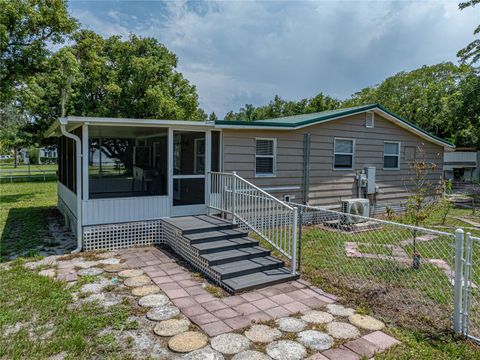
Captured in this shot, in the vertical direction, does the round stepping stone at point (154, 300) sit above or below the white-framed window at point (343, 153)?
below

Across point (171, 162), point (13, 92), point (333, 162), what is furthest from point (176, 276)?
point (13, 92)

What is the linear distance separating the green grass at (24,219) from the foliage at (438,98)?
17108 mm

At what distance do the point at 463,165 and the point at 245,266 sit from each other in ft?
82.4

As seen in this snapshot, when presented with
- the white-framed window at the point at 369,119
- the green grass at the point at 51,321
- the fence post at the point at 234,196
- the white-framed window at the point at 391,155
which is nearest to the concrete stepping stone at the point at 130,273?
the green grass at the point at 51,321

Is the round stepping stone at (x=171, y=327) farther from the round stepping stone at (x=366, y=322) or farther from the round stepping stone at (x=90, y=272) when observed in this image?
the round stepping stone at (x=90, y=272)

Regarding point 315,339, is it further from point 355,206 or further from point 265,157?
point 355,206

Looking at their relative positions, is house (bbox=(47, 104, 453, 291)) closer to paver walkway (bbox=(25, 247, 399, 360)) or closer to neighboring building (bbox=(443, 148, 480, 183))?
paver walkway (bbox=(25, 247, 399, 360))

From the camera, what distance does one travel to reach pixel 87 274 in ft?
16.2

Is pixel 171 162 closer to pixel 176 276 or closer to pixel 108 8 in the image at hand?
pixel 176 276

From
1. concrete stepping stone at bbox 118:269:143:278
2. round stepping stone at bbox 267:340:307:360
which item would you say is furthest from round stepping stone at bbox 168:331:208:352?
concrete stepping stone at bbox 118:269:143:278

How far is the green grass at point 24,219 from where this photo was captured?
21.6 ft

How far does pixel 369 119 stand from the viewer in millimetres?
9906

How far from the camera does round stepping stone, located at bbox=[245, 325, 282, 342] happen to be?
3.24 meters

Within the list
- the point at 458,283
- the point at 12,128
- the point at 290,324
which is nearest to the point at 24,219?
the point at 290,324
